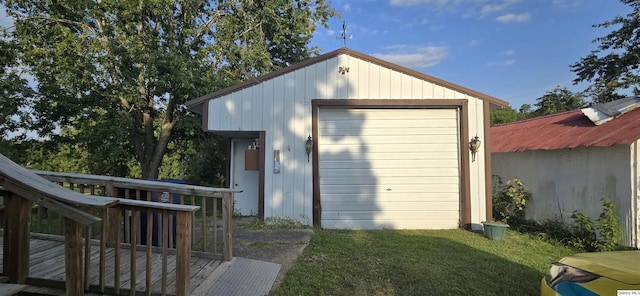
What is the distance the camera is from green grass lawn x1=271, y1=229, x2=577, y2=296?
414cm

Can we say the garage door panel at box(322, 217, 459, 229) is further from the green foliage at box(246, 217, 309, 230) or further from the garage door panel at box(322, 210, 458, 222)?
the green foliage at box(246, 217, 309, 230)

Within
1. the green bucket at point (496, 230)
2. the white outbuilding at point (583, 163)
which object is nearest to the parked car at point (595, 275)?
the green bucket at point (496, 230)

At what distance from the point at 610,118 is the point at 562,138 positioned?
2.96ft

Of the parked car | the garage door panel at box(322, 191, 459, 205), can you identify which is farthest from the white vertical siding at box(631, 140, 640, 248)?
the parked car

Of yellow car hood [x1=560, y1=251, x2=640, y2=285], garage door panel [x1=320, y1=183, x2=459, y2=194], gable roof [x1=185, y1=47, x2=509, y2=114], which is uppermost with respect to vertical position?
gable roof [x1=185, y1=47, x2=509, y2=114]

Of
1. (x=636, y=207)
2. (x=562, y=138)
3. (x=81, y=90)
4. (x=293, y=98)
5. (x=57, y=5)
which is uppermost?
(x=57, y=5)

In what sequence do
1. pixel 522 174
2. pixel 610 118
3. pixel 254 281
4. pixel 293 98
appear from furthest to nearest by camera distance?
pixel 522 174 → pixel 293 98 → pixel 610 118 → pixel 254 281

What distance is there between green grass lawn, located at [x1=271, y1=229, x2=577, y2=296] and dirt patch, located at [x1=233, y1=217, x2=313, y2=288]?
151mm

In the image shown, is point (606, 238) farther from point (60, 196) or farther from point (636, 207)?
point (60, 196)

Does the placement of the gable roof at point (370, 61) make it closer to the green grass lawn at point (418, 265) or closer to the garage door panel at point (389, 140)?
the garage door panel at point (389, 140)

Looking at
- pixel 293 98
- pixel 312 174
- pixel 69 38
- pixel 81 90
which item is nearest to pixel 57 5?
pixel 69 38

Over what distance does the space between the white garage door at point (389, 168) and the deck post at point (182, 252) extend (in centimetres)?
469

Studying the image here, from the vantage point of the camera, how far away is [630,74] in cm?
1772

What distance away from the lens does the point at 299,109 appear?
7.88 metres
